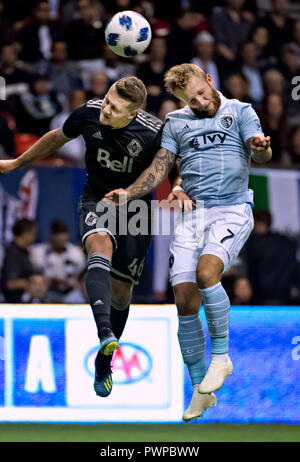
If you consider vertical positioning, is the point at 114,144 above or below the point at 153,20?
below

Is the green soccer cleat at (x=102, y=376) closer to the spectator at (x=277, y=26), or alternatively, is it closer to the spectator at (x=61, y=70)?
the spectator at (x=61, y=70)

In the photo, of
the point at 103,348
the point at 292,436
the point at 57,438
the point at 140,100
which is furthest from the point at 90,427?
the point at 140,100

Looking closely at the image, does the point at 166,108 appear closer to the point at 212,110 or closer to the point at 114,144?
the point at 114,144

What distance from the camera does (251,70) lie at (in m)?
12.6

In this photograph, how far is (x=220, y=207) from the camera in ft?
20.4

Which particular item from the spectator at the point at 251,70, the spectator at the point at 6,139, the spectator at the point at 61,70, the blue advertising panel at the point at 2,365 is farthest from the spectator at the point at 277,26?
the blue advertising panel at the point at 2,365

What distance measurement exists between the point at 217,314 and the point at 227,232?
23.2 inches

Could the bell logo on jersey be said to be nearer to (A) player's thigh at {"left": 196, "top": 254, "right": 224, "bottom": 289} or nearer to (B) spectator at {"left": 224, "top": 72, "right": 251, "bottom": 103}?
(A) player's thigh at {"left": 196, "top": 254, "right": 224, "bottom": 289}

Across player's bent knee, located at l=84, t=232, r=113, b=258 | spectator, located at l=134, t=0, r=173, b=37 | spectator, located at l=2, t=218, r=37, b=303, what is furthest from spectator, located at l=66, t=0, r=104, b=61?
player's bent knee, located at l=84, t=232, r=113, b=258

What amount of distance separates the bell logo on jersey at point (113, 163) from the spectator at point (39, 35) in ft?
17.3

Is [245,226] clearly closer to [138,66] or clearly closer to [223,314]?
[223,314]

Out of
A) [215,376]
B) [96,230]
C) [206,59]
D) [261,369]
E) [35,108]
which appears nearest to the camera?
[215,376]

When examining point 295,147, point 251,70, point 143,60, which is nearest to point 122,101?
point 295,147

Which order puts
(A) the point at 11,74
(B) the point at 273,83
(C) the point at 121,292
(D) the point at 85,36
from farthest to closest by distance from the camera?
1. (B) the point at 273,83
2. (D) the point at 85,36
3. (A) the point at 11,74
4. (C) the point at 121,292
